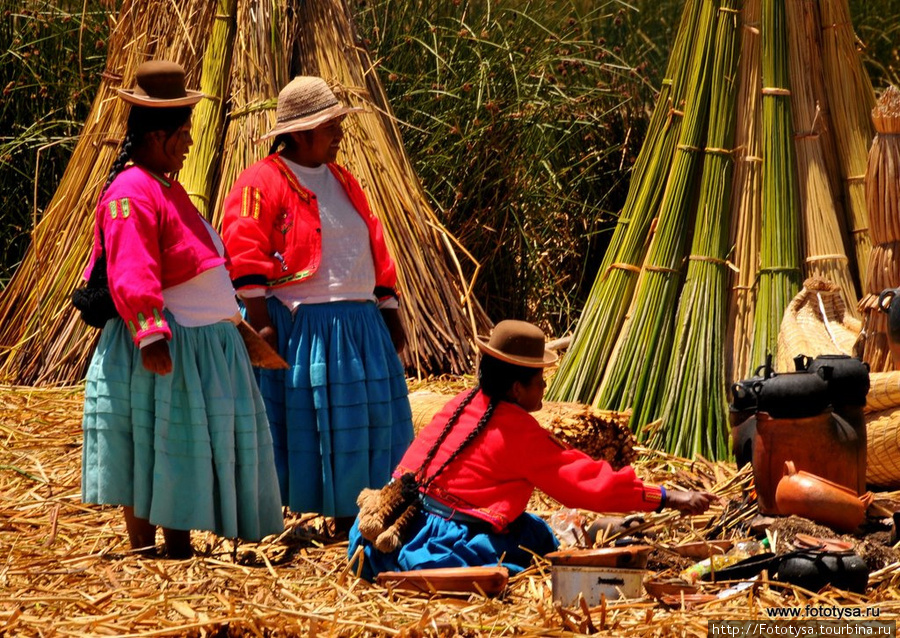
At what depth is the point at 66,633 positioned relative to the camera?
2879 millimetres

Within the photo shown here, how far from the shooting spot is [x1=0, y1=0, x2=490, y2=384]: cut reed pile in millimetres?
5332

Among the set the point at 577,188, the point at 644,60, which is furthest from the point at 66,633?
the point at 644,60

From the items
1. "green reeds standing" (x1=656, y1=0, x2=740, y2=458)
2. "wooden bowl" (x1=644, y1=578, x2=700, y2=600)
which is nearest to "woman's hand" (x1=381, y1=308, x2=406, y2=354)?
"green reeds standing" (x1=656, y1=0, x2=740, y2=458)

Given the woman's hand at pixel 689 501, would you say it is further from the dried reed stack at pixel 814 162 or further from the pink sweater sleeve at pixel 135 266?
the dried reed stack at pixel 814 162

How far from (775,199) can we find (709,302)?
0.44 m

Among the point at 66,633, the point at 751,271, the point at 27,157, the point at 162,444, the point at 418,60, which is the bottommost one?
the point at 66,633

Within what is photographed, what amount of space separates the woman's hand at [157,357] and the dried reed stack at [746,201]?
2.19 meters

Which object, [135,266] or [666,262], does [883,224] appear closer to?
[666,262]

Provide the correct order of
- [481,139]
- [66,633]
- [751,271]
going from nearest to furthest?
1. [66,633]
2. [751,271]
3. [481,139]

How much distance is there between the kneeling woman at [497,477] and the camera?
321 centimetres

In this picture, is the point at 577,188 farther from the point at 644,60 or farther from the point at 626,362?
the point at 626,362

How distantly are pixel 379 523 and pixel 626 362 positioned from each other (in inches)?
72.4

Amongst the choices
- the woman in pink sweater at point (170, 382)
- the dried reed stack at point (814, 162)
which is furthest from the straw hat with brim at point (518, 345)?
the dried reed stack at point (814, 162)

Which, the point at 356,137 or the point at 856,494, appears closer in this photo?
the point at 856,494
